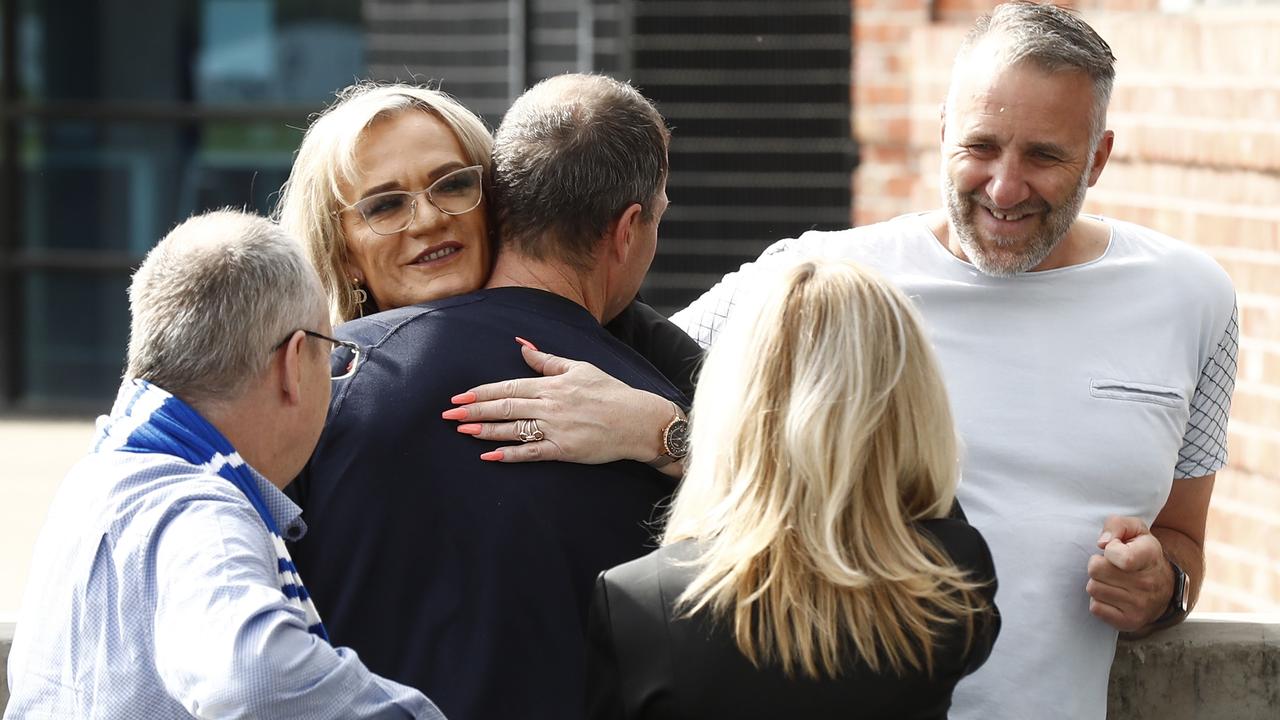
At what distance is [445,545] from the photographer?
2.24 m

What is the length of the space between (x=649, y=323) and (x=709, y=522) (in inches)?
33.3

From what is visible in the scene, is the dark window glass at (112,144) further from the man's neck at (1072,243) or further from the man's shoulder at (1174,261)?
the man's shoulder at (1174,261)

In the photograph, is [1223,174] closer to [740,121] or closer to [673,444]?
[673,444]

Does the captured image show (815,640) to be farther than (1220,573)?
No

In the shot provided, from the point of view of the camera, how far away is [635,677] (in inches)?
78.9

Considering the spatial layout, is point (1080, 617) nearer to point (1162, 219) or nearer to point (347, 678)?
point (347, 678)

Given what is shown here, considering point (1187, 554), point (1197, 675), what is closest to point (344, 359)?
point (1187, 554)

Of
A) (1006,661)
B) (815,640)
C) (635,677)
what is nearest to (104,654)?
(635,677)

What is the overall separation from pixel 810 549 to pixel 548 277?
0.71 metres

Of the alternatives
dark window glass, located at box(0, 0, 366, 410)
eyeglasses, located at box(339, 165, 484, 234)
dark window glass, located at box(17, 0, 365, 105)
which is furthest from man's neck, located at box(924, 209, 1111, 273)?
dark window glass, located at box(0, 0, 366, 410)

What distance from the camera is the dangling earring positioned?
2699mm

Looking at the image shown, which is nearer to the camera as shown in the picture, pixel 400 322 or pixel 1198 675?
pixel 400 322

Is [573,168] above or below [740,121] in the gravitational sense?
above

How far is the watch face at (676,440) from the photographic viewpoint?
7.82 feet
